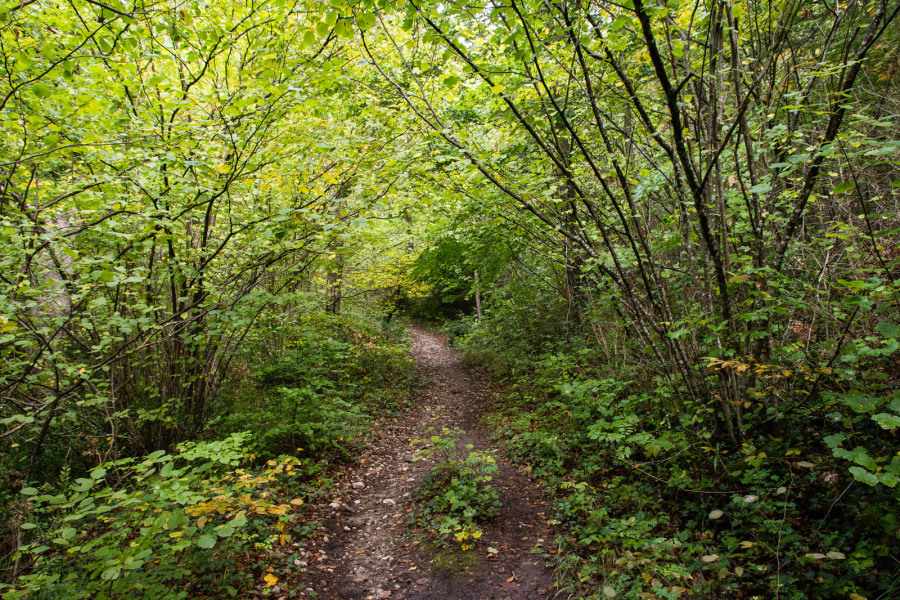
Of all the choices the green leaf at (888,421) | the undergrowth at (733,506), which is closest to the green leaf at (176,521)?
the undergrowth at (733,506)

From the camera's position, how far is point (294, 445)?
5.87 meters

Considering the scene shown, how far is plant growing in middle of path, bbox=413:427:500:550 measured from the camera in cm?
418

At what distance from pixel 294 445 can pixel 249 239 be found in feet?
9.81

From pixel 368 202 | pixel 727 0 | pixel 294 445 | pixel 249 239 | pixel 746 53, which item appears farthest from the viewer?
pixel 294 445

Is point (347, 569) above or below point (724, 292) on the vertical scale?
below

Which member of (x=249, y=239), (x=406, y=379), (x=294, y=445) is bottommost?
(x=406, y=379)

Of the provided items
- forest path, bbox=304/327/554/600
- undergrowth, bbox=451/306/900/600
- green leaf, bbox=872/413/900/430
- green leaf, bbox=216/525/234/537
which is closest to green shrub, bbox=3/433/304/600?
green leaf, bbox=216/525/234/537

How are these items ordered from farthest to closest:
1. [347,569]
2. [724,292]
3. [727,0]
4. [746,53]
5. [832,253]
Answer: [746,53] < [832,253] < [347,569] < [724,292] < [727,0]

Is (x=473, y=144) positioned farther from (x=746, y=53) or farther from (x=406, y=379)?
(x=406, y=379)

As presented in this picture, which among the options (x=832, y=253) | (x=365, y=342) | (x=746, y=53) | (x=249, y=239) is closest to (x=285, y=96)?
(x=249, y=239)

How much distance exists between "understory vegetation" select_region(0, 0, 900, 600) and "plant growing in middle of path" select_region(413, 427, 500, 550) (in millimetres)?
51

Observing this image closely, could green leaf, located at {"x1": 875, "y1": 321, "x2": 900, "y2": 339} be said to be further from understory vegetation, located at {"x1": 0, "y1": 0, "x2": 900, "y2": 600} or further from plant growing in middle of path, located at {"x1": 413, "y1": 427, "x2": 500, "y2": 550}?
plant growing in middle of path, located at {"x1": 413, "y1": 427, "x2": 500, "y2": 550}

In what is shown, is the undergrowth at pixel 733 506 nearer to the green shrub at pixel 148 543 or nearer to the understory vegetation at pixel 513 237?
the understory vegetation at pixel 513 237

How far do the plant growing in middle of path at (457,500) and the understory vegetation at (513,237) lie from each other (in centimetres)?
5
